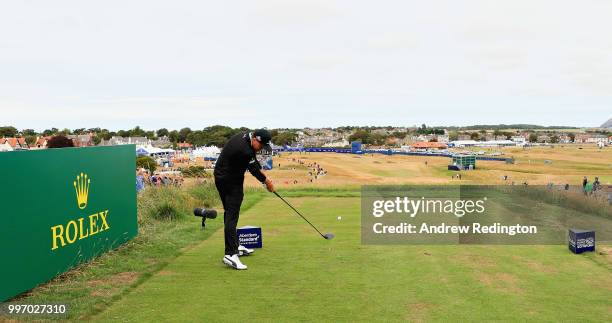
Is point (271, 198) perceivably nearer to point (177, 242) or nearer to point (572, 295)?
point (177, 242)

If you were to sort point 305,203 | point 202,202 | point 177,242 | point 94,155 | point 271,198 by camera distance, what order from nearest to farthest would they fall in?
point 94,155, point 177,242, point 202,202, point 305,203, point 271,198

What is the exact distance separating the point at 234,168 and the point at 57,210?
2565mm

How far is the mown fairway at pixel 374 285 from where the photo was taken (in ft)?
17.7

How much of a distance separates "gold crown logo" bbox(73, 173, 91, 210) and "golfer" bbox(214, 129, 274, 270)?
2.04m

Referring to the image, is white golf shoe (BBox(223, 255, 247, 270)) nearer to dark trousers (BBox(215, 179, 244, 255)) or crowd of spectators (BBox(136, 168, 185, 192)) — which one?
dark trousers (BBox(215, 179, 244, 255))

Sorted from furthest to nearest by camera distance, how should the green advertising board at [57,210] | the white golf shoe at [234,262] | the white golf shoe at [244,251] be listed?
the white golf shoe at [244,251], the white golf shoe at [234,262], the green advertising board at [57,210]

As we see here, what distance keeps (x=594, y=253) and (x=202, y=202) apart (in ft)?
34.7

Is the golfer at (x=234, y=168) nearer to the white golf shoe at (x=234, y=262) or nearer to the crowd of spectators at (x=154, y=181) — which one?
the white golf shoe at (x=234, y=262)

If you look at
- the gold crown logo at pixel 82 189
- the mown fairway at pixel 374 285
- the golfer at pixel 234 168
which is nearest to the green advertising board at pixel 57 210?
the gold crown logo at pixel 82 189

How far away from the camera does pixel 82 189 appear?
303 inches

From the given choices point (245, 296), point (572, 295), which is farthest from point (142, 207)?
point (572, 295)

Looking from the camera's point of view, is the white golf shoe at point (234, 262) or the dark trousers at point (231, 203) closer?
the white golf shoe at point (234, 262)

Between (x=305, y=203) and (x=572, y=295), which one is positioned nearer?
(x=572, y=295)

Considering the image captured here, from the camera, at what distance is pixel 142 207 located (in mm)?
12539
